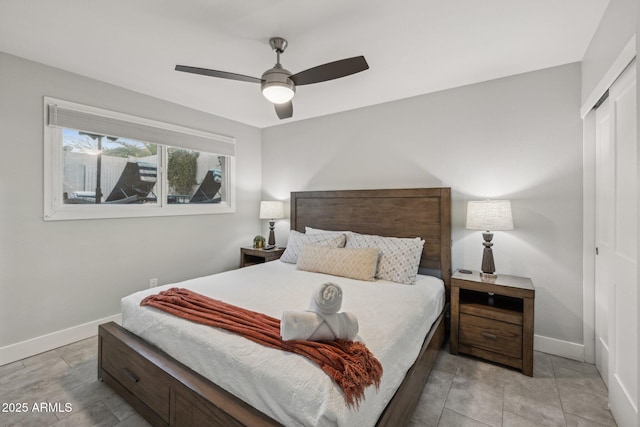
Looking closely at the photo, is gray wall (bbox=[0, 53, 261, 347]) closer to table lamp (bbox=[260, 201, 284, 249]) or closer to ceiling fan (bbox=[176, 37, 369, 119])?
table lamp (bbox=[260, 201, 284, 249])

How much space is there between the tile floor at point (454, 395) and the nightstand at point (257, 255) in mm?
1891

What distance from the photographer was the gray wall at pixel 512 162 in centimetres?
239

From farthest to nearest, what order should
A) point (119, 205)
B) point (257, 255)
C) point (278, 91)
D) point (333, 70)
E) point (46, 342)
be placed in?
point (257, 255), point (119, 205), point (46, 342), point (278, 91), point (333, 70)

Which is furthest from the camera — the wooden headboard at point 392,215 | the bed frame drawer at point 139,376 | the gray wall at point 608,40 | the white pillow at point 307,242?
the white pillow at point 307,242

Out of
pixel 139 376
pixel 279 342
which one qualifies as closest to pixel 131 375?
pixel 139 376

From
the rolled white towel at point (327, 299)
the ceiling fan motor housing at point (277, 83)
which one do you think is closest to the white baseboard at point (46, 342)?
the rolled white towel at point (327, 299)

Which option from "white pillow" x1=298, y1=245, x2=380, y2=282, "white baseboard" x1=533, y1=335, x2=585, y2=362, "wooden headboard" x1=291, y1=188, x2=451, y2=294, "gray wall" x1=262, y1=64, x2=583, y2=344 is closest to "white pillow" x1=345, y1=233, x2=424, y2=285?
"white pillow" x1=298, y1=245, x2=380, y2=282

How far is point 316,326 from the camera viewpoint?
135cm

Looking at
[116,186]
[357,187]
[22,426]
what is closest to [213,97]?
[116,186]

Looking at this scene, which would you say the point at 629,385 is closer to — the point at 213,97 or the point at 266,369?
the point at 266,369

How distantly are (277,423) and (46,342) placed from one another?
8.65ft

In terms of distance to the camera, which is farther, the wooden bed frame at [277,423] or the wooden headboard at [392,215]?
the wooden headboard at [392,215]

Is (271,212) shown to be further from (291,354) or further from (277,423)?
(277,423)

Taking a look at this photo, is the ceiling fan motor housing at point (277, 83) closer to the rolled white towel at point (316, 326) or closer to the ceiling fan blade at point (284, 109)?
the ceiling fan blade at point (284, 109)
